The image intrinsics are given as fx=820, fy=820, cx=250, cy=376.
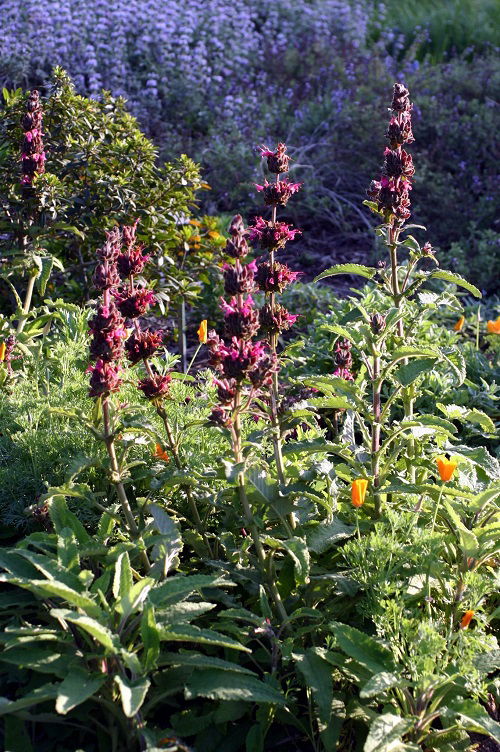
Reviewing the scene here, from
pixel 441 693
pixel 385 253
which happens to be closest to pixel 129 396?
pixel 441 693

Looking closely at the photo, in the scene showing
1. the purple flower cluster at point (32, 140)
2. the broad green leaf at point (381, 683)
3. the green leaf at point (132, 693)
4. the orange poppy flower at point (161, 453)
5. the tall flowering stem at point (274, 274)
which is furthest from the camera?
the purple flower cluster at point (32, 140)

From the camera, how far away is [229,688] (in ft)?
5.59

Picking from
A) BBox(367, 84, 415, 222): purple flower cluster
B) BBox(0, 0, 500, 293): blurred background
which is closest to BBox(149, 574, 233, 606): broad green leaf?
BBox(367, 84, 415, 222): purple flower cluster

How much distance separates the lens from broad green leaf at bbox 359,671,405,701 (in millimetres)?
1625

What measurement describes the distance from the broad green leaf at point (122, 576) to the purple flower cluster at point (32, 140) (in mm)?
1819

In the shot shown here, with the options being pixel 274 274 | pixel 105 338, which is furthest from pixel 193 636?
pixel 274 274

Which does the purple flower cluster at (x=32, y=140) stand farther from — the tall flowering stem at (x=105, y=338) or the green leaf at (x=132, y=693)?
the green leaf at (x=132, y=693)

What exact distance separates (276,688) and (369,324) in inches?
36.6

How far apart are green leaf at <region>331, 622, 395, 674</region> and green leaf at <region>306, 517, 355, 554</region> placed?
0.80 ft

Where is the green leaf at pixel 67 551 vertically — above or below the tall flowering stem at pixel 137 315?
below

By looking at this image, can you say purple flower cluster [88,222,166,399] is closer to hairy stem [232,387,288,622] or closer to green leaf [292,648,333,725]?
hairy stem [232,387,288,622]

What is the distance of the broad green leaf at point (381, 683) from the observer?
1.62m

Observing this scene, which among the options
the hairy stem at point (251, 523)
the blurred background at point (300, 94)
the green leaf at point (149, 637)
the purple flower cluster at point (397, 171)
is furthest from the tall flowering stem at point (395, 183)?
the blurred background at point (300, 94)

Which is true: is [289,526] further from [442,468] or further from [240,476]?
[442,468]
